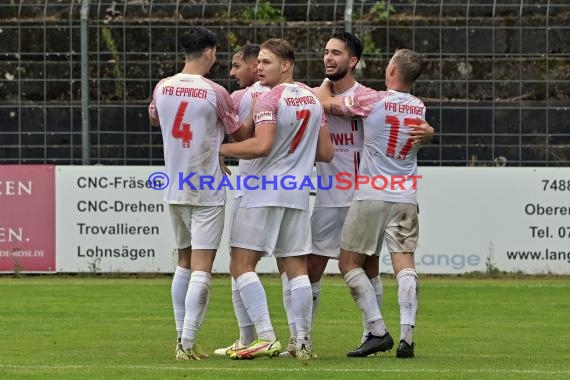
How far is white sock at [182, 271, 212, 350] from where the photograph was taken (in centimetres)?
1039

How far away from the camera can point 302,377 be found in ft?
30.2

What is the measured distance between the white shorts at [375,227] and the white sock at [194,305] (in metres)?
1.18

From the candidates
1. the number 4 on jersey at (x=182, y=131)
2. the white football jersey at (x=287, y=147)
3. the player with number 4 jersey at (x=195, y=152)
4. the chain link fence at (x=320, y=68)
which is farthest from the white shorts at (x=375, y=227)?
the chain link fence at (x=320, y=68)

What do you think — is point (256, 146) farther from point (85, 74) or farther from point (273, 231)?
point (85, 74)

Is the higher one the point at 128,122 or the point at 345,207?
the point at 128,122

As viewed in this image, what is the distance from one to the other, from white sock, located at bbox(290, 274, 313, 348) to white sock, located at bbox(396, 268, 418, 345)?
697 mm

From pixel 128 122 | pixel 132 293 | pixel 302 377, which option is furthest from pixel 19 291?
pixel 302 377

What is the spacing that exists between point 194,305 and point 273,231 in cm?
75

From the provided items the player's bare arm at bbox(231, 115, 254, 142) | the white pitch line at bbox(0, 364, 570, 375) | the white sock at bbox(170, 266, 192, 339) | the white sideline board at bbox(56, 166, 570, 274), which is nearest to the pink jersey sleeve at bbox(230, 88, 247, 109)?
the player's bare arm at bbox(231, 115, 254, 142)

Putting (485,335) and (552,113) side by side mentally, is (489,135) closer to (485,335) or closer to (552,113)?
(552,113)

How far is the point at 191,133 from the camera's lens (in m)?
10.5

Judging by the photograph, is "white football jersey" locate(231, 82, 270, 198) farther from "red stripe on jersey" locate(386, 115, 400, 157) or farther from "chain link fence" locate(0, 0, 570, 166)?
"chain link fence" locate(0, 0, 570, 166)

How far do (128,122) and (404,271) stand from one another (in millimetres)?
9372

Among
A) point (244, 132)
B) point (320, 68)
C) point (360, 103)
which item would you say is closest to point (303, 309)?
point (244, 132)
